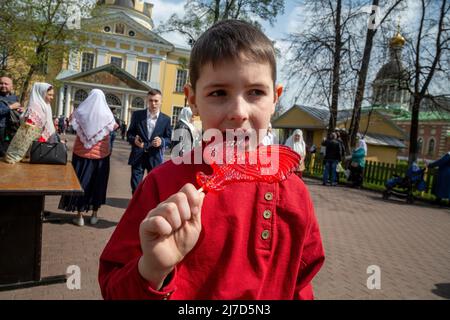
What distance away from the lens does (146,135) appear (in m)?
5.86

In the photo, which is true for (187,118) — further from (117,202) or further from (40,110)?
(40,110)

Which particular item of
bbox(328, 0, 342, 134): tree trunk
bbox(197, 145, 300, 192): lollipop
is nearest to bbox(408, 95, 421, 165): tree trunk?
bbox(328, 0, 342, 134): tree trunk

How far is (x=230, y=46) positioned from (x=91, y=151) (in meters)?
4.66

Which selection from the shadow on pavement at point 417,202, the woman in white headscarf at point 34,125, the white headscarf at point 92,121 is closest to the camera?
the woman in white headscarf at point 34,125

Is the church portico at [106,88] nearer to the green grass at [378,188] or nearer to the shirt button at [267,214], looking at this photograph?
the green grass at [378,188]

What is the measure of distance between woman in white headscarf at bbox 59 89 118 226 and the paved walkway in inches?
15.3

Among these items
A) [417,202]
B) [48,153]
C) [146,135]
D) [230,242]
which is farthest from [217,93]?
[417,202]

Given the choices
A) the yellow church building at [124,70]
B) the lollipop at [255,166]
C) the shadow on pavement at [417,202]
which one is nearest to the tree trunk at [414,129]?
the shadow on pavement at [417,202]

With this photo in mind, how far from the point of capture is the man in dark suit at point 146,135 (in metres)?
5.80

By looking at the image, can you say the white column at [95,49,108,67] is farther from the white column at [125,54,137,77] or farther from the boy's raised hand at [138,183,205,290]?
the boy's raised hand at [138,183,205,290]

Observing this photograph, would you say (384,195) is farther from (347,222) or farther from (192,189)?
(192,189)

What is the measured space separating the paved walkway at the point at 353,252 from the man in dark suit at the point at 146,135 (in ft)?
3.49
